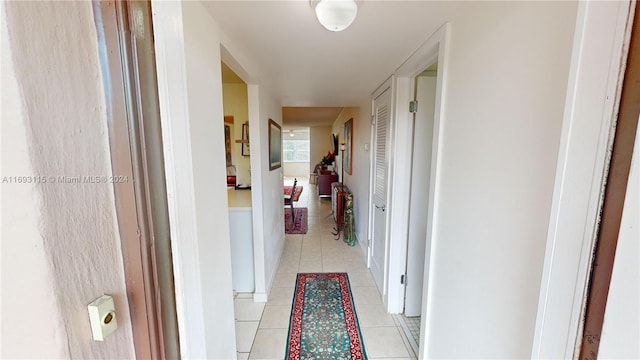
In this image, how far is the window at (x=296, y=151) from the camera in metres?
11.8

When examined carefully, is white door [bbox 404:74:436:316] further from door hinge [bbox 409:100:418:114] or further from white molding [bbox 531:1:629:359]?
white molding [bbox 531:1:629:359]

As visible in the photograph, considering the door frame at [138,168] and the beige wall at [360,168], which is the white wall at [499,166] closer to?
the door frame at [138,168]

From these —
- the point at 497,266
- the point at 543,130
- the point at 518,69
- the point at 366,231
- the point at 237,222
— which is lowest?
the point at 366,231

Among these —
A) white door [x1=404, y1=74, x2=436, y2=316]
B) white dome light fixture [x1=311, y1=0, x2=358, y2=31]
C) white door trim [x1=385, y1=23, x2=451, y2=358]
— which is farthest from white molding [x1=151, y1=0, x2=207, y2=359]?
white door [x1=404, y1=74, x2=436, y2=316]

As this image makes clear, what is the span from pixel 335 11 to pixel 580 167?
0.88 m

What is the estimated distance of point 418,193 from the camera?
1967 mm

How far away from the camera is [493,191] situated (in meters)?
0.87

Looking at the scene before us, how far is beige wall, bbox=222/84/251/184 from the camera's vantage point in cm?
285

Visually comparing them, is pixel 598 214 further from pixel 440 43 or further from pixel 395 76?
pixel 395 76

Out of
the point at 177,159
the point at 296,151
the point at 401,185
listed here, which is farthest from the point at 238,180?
the point at 296,151

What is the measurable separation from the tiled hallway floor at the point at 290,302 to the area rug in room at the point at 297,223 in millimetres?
446

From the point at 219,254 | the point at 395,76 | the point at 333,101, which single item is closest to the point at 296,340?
the point at 219,254

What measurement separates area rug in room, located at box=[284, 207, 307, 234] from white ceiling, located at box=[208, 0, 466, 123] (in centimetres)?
269

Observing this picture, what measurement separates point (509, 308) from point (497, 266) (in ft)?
0.44
